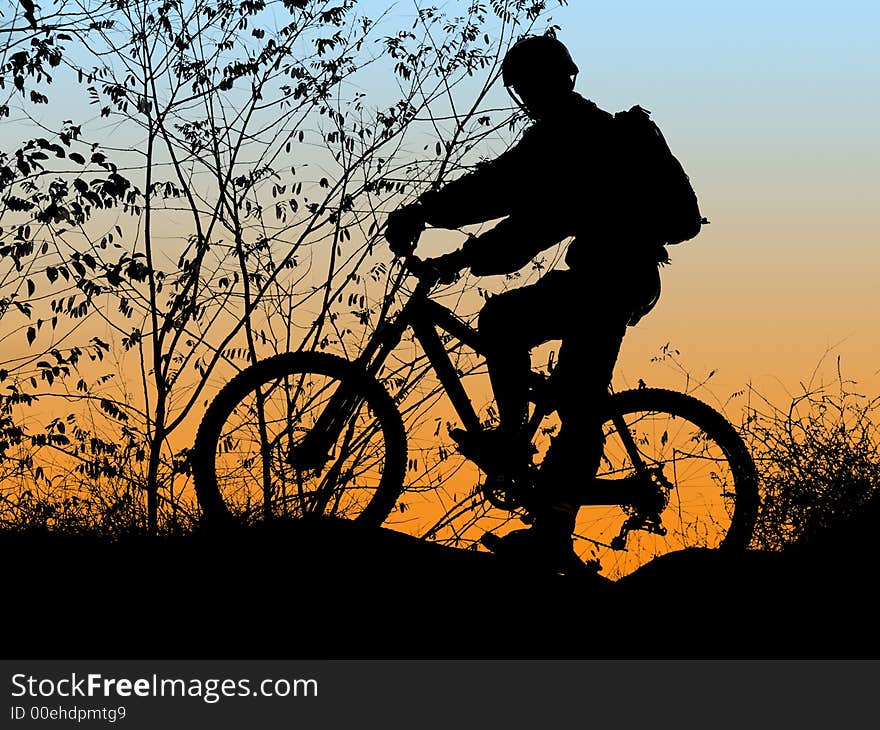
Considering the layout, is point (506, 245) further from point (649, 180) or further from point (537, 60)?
point (537, 60)

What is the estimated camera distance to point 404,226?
6.57 m

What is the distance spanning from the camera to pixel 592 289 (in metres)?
6.59

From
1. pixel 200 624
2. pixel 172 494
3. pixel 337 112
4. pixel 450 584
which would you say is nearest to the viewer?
pixel 200 624

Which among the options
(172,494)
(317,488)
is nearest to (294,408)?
(317,488)

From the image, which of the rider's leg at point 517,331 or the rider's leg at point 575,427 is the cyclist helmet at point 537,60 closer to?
the rider's leg at point 517,331

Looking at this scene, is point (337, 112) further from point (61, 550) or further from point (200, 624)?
point (200, 624)

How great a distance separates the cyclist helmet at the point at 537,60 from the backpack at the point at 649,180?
42 cm

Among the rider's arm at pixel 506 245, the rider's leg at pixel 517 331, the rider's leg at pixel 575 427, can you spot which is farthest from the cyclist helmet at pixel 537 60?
the rider's leg at pixel 575 427

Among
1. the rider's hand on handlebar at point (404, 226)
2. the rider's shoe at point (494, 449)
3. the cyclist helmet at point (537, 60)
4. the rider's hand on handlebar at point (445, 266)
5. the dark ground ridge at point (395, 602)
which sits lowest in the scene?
the dark ground ridge at point (395, 602)

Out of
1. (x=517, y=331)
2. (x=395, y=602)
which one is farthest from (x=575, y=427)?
(x=395, y=602)

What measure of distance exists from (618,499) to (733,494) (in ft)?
2.95

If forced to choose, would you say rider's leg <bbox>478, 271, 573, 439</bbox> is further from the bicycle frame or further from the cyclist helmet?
the cyclist helmet

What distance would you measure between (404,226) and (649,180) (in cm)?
130

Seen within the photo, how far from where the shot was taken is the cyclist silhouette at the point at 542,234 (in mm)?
6516
